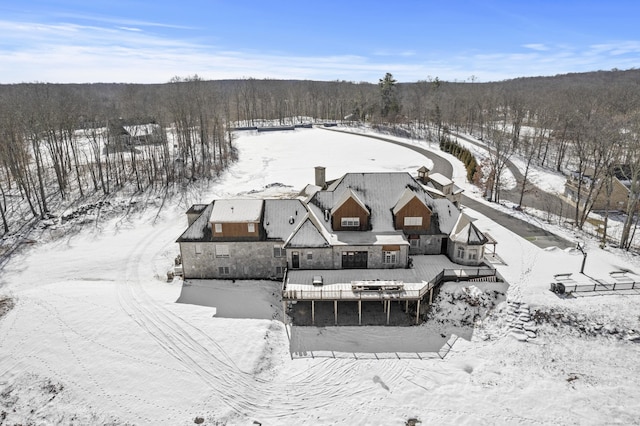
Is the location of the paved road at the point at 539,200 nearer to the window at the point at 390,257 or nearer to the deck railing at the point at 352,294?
→ the window at the point at 390,257

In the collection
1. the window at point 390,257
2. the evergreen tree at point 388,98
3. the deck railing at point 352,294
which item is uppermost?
the evergreen tree at point 388,98

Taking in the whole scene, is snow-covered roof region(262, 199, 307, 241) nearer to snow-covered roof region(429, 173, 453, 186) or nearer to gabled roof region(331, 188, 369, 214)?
gabled roof region(331, 188, 369, 214)

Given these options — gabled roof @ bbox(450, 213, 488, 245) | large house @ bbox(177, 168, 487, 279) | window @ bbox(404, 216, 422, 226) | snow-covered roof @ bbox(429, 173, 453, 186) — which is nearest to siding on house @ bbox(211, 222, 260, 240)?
large house @ bbox(177, 168, 487, 279)

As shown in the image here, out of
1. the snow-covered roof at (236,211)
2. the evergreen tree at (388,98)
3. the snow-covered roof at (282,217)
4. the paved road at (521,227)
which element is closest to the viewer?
the snow-covered roof at (236,211)

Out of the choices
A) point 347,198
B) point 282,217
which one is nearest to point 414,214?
point 347,198

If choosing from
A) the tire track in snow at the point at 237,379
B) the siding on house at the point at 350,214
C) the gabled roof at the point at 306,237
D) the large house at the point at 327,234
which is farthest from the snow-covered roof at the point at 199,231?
the siding on house at the point at 350,214

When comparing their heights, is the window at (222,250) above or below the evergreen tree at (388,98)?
below
